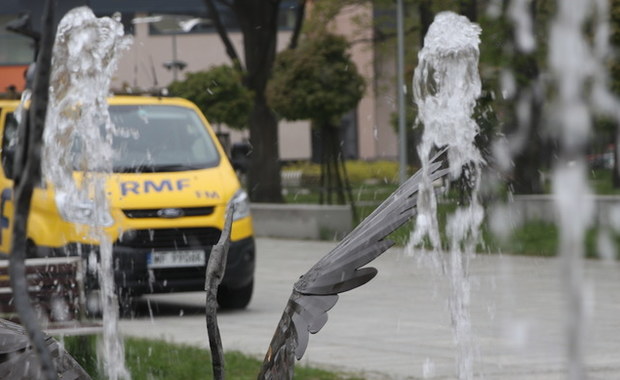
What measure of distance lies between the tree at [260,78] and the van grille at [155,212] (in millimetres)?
14126

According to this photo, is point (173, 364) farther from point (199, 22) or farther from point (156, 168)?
point (199, 22)

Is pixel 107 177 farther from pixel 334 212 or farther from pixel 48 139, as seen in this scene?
pixel 334 212

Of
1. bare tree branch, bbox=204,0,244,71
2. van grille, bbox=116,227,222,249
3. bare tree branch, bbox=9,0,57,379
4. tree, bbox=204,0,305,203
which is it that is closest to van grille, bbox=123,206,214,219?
van grille, bbox=116,227,222,249

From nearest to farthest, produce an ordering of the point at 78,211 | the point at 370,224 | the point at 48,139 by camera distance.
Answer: the point at 370,224 < the point at 48,139 < the point at 78,211

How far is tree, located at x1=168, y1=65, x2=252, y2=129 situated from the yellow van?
1462 centimetres

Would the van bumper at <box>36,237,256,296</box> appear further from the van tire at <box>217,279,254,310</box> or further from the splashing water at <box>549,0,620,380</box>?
the splashing water at <box>549,0,620,380</box>

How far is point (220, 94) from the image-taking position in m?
26.0

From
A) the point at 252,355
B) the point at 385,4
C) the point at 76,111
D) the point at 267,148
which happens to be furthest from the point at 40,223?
the point at 385,4

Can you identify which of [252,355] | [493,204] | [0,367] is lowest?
[493,204]

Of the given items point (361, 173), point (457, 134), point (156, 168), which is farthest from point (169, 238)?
point (361, 173)

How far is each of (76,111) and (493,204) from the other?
455 inches

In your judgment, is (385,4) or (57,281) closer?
(57,281)

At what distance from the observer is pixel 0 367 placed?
2615mm

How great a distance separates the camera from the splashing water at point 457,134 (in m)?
8.14
